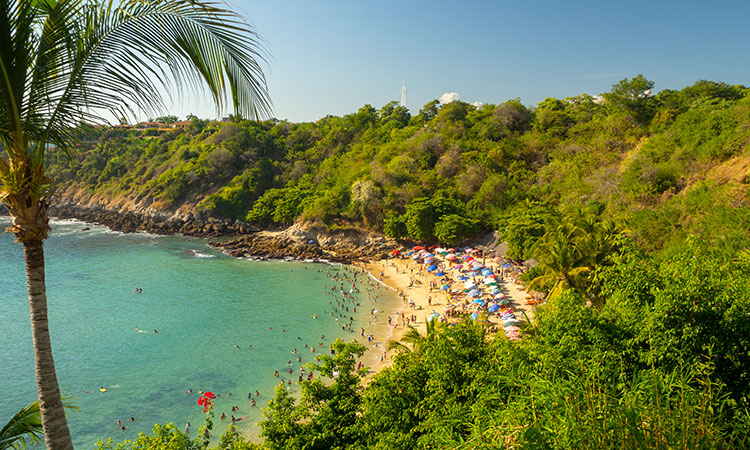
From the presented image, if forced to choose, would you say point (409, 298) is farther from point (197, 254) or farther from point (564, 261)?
point (197, 254)

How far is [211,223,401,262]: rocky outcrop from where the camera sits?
131 feet

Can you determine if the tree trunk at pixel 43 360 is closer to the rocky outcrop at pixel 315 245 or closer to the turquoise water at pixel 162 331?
the turquoise water at pixel 162 331

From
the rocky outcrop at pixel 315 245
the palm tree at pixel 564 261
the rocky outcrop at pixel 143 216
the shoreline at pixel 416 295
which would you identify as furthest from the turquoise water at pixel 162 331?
the palm tree at pixel 564 261

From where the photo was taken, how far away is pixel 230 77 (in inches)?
132

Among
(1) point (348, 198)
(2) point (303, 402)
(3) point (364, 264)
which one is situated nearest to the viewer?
(2) point (303, 402)

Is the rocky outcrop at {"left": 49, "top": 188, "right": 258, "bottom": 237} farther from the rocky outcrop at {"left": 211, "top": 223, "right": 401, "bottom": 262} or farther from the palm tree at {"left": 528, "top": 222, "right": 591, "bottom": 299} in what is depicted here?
the palm tree at {"left": 528, "top": 222, "right": 591, "bottom": 299}

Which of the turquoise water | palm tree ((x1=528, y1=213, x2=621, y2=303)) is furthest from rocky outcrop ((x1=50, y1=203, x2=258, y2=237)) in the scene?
palm tree ((x1=528, y1=213, x2=621, y2=303))

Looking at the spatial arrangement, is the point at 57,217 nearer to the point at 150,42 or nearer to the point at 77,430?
the point at 77,430

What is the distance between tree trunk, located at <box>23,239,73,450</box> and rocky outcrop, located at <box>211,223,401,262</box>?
34.9 metres

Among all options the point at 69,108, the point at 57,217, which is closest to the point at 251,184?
the point at 57,217

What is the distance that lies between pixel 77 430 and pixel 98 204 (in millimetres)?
58212

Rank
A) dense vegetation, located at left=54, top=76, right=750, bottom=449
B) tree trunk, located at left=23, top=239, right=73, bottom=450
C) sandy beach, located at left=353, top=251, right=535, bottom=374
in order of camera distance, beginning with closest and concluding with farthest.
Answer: tree trunk, located at left=23, top=239, right=73, bottom=450
dense vegetation, located at left=54, top=76, right=750, bottom=449
sandy beach, located at left=353, top=251, right=535, bottom=374

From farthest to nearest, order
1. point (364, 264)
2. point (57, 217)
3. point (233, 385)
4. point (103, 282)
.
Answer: point (57, 217)
point (364, 264)
point (103, 282)
point (233, 385)

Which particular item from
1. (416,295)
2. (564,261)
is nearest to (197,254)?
(416,295)
